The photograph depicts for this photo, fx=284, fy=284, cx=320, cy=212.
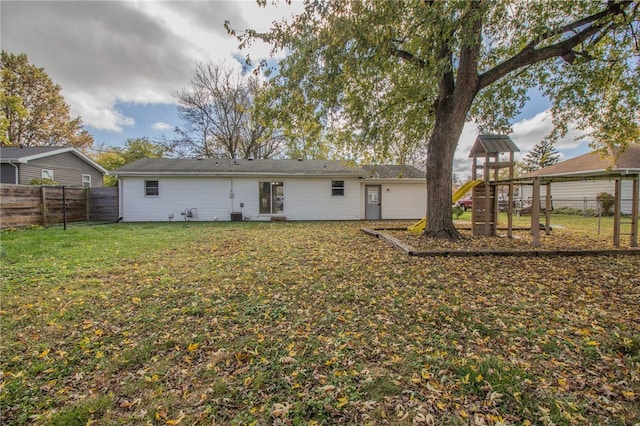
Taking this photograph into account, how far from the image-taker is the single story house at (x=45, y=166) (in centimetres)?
1370

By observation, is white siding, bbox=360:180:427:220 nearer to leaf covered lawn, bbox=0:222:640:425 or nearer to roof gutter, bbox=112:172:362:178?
roof gutter, bbox=112:172:362:178

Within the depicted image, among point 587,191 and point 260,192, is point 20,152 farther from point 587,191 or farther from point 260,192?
point 587,191

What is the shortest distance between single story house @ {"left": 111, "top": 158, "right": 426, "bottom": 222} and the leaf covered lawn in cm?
944

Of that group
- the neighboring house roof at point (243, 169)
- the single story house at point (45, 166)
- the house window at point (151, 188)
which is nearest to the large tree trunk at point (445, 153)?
the neighboring house roof at point (243, 169)

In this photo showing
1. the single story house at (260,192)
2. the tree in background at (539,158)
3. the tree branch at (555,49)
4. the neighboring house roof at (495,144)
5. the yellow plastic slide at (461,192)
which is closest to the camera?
the tree branch at (555,49)

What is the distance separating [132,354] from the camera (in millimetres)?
2418

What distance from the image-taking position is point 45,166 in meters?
15.1

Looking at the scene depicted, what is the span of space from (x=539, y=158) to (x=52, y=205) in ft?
150

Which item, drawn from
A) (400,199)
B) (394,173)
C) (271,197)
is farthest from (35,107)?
(400,199)

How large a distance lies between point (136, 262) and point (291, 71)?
5.03 m

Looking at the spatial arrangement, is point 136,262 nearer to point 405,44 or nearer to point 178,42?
point 405,44

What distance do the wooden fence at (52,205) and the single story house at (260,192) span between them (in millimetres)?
1106

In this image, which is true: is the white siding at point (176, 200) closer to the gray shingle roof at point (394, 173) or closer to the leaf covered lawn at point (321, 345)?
the gray shingle roof at point (394, 173)

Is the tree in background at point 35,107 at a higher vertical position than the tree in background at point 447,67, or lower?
higher
